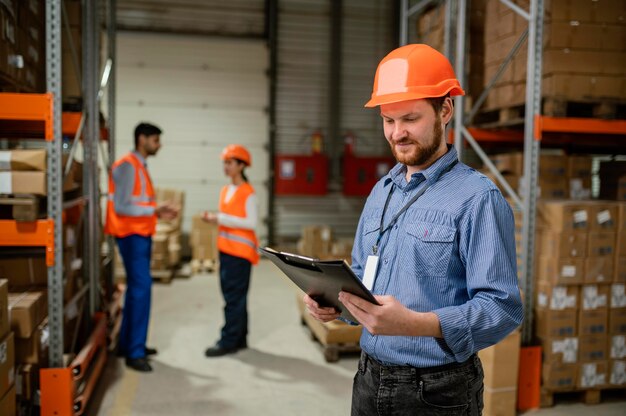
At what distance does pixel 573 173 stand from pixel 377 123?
275 inches

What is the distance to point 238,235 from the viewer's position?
5422 mm

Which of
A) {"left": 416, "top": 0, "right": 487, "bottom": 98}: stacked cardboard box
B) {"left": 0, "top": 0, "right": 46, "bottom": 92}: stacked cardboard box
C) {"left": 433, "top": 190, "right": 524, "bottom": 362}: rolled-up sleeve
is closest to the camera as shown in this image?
{"left": 433, "top": 190, "right": 524, "bottom": 362}: rolled-up sleeve

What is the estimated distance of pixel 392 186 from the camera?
7.09 feet

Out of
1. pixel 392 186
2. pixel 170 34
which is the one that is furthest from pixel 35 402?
pixel 170 34

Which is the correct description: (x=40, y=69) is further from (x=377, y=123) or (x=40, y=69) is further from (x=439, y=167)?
(x=377, y=123)

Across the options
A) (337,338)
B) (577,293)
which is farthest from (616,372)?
(337,338)

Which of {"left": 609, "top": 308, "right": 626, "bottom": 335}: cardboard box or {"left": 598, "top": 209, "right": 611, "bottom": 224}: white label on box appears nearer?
{"left": 598, "top": 209, "right": 611, "bottom": 224}: white label on box

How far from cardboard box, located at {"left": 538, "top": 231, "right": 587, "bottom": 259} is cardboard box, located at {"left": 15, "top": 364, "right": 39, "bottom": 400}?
13.8ft

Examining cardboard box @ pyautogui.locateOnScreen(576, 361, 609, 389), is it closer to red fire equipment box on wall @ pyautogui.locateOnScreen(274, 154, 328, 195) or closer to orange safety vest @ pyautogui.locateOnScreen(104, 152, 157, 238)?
orange safety vest @ pyautogui.locateOnScreen(104, 152, 157, 238)

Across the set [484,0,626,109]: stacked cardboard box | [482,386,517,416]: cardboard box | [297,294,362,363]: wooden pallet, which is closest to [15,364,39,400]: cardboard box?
[297,294,362,363]: wooden pallet

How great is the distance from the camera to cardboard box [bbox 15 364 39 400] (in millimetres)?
3633

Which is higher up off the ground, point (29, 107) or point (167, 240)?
point (29, 107)

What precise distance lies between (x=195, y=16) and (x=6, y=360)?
930 cm

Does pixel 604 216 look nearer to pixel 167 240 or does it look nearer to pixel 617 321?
pixel 617 321
